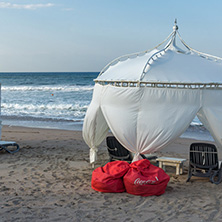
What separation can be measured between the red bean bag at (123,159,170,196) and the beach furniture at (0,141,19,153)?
4.24m

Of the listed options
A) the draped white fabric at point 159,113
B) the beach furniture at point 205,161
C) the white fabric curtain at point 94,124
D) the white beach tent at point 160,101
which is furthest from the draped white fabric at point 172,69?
the beach furniture at point 205,161

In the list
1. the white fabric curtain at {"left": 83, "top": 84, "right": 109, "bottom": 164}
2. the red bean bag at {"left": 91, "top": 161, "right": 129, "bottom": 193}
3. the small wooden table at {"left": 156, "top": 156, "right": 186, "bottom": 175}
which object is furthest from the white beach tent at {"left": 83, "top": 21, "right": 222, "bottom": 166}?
the small wooden table at {"left": 156, "top": 156, "right": 186, "bottom": 175}

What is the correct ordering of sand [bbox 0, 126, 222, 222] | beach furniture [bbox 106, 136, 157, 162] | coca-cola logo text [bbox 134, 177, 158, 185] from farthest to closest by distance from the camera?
beach furniture [bbox 106, 136, 157, 162], coca-cola logo text [bbox 134, 177, 158, 185], sand [bbox 0, 126, 222, 222]

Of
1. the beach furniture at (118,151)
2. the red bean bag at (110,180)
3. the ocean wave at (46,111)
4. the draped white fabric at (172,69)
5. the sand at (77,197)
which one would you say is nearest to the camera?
the sand at (77,197)

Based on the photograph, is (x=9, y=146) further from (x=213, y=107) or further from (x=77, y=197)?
(x=213, y=107)

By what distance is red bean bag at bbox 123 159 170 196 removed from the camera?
5.74m

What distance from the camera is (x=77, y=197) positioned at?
223 inches

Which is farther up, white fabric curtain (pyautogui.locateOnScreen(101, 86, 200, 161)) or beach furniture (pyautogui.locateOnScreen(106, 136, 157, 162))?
white fabric curtain (pyautogui.locateOnScreen(101, 86, 200, 161))

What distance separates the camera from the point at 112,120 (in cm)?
661

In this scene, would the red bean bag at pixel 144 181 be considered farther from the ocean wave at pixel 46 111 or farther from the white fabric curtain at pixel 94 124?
the ocean wave at pixel 46 111

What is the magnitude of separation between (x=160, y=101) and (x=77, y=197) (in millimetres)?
2264

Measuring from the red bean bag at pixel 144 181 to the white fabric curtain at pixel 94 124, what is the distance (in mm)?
1803

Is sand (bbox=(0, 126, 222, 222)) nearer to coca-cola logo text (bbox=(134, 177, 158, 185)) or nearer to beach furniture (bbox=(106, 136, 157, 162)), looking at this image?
coca-cola logo text (bbox=(134, 177, 158, 185))

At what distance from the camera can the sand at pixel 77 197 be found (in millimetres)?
4906
